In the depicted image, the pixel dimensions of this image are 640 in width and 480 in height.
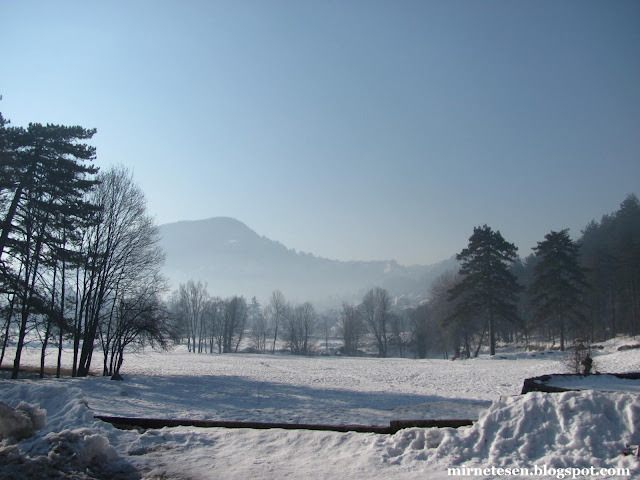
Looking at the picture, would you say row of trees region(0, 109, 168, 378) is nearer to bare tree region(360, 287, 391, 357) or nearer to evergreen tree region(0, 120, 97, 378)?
Result: evergreen tree region(0, 120, 97, 378)

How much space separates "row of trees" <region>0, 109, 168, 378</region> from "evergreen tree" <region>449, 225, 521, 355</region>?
27.8m

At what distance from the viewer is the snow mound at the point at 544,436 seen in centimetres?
560

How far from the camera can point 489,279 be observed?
127 feet

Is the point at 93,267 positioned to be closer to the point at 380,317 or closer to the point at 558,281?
the point at 558,281

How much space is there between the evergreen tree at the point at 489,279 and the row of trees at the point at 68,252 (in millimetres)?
27786

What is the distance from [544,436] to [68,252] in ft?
67.7

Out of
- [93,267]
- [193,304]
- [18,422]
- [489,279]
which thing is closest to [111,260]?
[93,267]

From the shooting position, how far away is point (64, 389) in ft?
33.4

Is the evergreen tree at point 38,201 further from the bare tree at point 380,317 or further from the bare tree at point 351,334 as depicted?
the bare tree at point 351,334

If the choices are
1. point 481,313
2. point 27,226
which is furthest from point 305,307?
point 27,226

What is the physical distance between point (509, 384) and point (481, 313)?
19361 mm

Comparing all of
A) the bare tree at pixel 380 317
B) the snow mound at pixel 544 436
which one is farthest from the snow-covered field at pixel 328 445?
the bare tree at pixel 380 317

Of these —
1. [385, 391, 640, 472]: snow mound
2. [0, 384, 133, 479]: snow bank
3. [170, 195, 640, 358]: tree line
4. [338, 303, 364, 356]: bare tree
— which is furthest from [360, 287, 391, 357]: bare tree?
[0, 384, 133, 479]: snow bank

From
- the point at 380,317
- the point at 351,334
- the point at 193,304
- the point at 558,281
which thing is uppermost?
the point at 558,281
